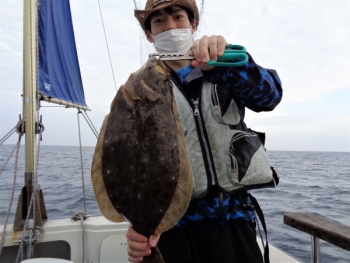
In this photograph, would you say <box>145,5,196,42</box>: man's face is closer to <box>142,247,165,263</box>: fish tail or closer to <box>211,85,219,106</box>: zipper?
<box>211,85,219,106</box>: zipper

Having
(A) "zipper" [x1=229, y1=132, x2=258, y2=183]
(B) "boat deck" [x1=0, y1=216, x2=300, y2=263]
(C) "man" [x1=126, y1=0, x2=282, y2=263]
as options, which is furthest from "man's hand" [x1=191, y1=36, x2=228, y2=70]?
(B) "boat deck" [x1=0, y1=216, x2=300, y2=263]

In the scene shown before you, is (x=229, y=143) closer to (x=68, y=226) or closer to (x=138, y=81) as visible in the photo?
(x=138, y=81)

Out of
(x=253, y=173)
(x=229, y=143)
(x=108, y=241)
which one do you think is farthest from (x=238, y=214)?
(x=108, y=241)

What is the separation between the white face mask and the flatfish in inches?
22.4

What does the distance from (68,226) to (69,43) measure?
366 cm

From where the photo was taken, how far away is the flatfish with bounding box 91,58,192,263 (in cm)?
154

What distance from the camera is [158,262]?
158 centimetres

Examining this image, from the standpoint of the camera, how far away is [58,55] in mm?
5109

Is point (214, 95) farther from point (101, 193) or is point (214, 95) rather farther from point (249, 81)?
point (101, 193)

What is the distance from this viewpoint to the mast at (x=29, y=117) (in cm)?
358

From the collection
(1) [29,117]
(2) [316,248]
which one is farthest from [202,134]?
(1) [29,117]

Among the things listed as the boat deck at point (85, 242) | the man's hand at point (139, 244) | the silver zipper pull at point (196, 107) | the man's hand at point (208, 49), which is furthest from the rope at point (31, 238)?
the man's hand at point (208, 49)

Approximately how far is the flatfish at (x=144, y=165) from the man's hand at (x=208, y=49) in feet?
0.86

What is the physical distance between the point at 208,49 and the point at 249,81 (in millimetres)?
380
